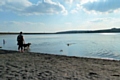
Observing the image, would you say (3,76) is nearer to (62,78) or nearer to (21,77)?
(21,77)

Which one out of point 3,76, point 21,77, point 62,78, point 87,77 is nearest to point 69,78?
point 62,78

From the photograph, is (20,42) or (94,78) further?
(20,42)

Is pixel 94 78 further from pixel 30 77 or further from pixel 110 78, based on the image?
pixel 30 77

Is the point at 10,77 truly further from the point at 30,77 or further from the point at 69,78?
the point at 69,78

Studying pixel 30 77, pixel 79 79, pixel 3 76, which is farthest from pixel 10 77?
pixel 79 79

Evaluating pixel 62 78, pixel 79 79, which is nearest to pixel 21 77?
pixel 62 78

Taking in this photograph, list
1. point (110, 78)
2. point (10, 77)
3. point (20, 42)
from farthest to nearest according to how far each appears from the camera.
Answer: point (20, 42)
point (110, 78)
point (10, 77)

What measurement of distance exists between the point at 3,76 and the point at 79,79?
3105 mm

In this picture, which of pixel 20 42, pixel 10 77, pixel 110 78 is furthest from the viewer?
pixel 20 42

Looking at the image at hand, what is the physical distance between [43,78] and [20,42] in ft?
43.6

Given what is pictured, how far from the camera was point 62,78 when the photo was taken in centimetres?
750

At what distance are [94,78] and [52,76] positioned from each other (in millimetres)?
1786

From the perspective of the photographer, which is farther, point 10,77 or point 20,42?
point 20,42

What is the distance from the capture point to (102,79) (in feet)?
24.9
